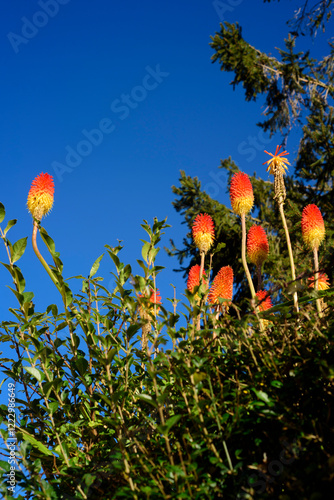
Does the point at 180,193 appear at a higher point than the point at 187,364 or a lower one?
higher

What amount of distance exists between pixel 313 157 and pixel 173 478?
12.5m

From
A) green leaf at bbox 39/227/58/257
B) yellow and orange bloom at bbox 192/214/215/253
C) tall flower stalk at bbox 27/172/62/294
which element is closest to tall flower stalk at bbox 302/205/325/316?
yellow and orange bloom at bbox 192/214/215/253

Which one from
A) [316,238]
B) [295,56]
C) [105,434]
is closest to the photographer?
[105,434]

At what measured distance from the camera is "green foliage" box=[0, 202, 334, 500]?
1184 mm

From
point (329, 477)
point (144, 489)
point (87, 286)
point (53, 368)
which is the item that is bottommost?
point (329, 477)

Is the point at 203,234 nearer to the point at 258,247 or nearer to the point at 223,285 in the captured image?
the point at 258,247

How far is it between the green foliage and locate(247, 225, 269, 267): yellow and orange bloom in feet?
3.26

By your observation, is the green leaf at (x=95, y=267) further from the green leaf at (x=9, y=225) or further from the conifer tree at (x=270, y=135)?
the conifer tree at (x=270, y=135)

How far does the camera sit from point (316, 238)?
2.85m

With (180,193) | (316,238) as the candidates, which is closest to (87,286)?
(316,238)

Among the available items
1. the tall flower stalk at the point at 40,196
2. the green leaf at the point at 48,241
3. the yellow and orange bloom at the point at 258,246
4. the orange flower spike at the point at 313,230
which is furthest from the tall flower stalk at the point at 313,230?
the green leaf at the point at 48,241

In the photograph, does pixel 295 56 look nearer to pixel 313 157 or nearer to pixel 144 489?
pixel 313 157

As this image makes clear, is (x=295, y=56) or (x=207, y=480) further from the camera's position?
(x=295, y=56)

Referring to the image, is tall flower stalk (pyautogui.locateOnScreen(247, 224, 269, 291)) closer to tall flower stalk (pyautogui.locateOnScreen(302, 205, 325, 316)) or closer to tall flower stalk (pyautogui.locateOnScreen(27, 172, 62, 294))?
tall flower stalk (pyautogui.locateOnScreen(302, 205, 325, 316))
